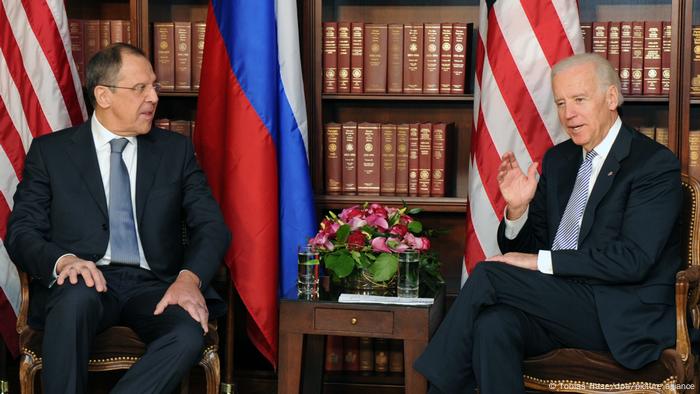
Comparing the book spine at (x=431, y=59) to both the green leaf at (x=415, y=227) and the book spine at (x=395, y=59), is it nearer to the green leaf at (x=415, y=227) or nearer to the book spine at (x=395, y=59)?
the book spine at (x=395, y=59)

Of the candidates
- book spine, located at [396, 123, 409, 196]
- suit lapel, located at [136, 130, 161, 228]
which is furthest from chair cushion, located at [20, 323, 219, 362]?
book spine, located at [396, 123, 409, 196]

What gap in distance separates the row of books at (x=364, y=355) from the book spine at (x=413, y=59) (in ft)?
3.39

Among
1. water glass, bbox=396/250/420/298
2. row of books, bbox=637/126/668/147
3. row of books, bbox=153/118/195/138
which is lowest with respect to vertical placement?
water glass, bbox=396/250/420/298

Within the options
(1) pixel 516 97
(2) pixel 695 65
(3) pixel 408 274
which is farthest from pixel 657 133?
(3) pixel 408 274

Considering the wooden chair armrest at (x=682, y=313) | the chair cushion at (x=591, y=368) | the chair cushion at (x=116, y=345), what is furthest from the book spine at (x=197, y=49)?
the wooden chair armrest at (x=682, y=313)

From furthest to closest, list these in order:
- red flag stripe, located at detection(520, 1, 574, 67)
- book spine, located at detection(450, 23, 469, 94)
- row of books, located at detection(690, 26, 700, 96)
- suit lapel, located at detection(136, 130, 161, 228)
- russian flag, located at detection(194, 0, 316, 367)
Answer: book spine, located at detection(450, 23, 469, 94) < row of books, located at detection(690, 26, 700, 96) < russian flag, located at detection(194, 0, 316, 367) < red flag stripe, located at detection(520, 1, 574, 67) < suit lapel, located at detection(136, 130, 161, 228)

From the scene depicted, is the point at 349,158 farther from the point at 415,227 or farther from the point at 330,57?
the point at 415,227

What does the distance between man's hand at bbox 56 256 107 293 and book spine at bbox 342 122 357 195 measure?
4.09ft

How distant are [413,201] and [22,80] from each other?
61.0 inches

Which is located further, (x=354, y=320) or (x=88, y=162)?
(x=88, y=162)

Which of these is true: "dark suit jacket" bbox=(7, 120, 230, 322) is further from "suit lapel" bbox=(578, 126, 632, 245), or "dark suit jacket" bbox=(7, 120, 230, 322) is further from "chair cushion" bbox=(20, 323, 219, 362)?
"suit lapel" bbox=(578, 126, 632, 245)

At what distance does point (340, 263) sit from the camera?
326 centimetres

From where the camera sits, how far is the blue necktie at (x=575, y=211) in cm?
310

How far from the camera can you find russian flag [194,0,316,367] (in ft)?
12.0
